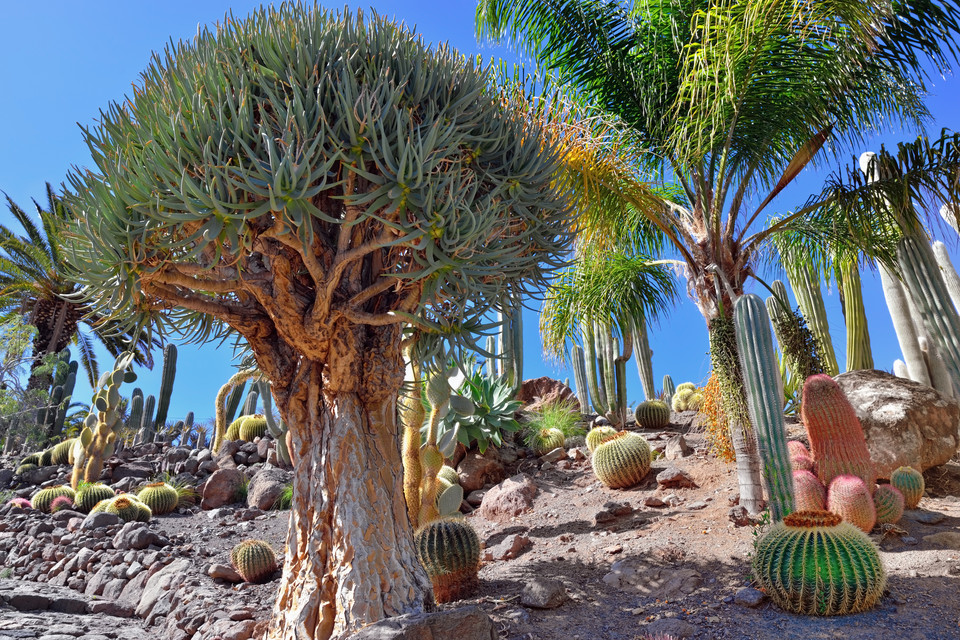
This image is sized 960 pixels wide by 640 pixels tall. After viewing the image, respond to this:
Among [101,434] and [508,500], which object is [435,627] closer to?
[508,500]

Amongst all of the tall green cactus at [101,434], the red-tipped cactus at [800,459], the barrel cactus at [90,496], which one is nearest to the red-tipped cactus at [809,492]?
the red-tipped cactus at [800,459]

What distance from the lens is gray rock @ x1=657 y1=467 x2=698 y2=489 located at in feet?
24.6

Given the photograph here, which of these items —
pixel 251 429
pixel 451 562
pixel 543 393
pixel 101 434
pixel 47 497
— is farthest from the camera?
pixel 251 429

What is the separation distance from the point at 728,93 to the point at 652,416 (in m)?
6.24

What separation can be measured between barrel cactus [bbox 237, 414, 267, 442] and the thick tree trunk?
10126 mm

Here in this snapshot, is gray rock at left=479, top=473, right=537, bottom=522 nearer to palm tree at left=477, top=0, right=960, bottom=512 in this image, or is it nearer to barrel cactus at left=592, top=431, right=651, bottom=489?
barrel cactus at left=592, top=431, right=651, bottom=489

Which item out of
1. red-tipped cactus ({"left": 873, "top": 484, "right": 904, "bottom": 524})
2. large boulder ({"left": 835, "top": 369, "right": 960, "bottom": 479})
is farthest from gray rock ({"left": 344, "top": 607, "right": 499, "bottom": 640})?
large boulder ({"left": 835, "top": 369, "right": 960, "bottom": 479})

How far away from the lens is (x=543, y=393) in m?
12.7

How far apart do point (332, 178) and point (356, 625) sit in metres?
2.81

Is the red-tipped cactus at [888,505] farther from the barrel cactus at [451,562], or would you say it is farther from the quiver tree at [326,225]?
the quiver tree at [326,225]

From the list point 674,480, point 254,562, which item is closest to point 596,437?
point 674,480

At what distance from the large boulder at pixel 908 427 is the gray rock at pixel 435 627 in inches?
248

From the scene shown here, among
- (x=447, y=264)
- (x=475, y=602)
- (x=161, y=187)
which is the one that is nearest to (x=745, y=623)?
(x=475, y=602)

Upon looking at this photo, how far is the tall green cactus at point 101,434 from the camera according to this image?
1199 centimetres
